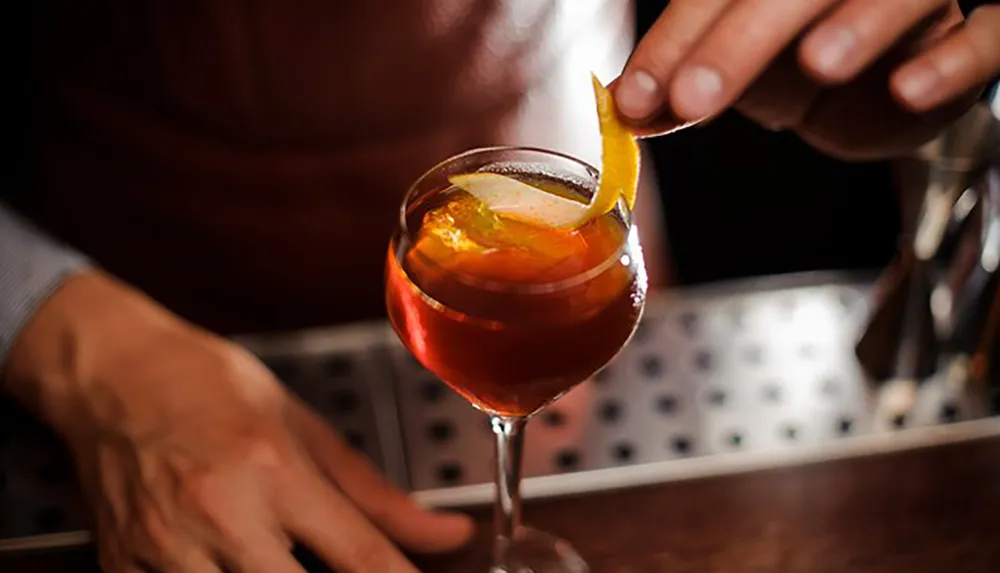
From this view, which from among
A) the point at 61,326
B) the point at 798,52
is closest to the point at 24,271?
the point at 61,326

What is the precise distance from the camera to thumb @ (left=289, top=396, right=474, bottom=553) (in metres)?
1.05

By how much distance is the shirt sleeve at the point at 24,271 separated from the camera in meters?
1.20

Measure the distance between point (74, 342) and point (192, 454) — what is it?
22 centimetres

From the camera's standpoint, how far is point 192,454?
106 cm

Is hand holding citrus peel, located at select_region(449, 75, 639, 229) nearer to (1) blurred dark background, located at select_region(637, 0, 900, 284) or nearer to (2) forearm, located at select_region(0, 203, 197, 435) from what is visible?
(2) forearm, located at select_region(0, 203, 197, 435)

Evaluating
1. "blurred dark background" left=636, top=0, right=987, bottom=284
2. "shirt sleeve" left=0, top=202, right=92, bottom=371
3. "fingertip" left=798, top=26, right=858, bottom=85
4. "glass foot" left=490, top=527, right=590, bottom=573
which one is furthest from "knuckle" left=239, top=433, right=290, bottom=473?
"blurred dark background" left=636, top=0, right=987, bottom=284

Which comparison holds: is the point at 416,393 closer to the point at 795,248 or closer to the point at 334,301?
the point at 334,301

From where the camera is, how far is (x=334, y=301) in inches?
58.5

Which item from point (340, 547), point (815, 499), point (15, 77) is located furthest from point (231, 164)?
point (815, 499)

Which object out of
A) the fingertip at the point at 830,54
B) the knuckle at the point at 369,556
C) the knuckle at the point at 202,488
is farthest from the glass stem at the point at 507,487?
the fingertip at the point at 830,54

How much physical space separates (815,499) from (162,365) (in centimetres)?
67

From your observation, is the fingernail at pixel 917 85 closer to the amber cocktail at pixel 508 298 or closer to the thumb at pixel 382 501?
the amber cocktail at pixel 508 298

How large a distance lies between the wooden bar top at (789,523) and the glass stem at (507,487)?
0.09ft

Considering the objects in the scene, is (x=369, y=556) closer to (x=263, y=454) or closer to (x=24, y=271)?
(x=263, y=454)
